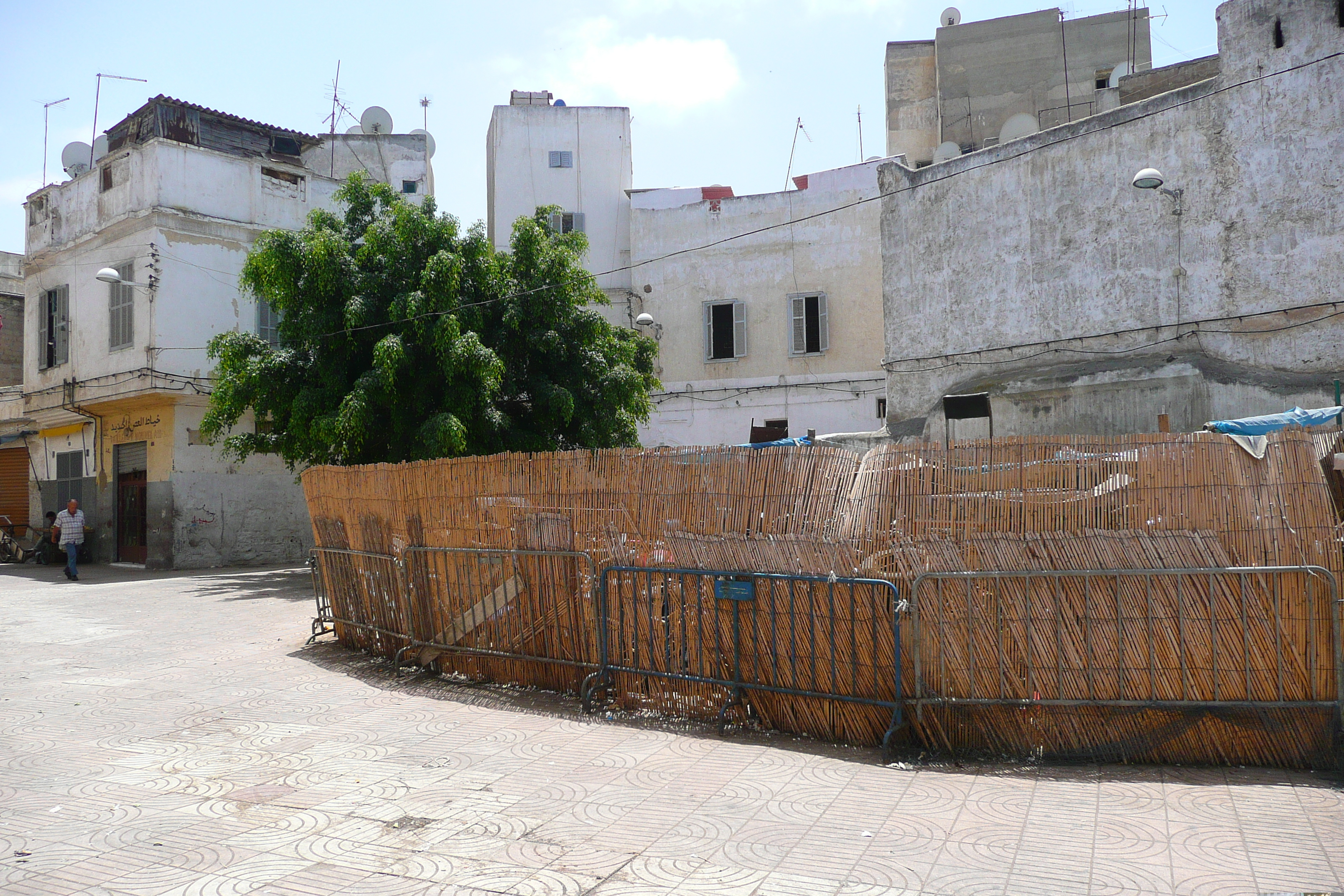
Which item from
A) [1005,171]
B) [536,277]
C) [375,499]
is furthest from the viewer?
[536,277]

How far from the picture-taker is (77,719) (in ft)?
24.9

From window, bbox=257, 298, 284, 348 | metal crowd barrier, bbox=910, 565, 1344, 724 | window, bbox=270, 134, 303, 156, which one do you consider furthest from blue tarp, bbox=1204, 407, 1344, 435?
window, bbox=270, 134, 303, 156

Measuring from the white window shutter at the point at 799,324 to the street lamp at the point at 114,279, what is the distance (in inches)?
618

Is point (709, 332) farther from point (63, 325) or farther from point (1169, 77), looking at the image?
point (63, 325)

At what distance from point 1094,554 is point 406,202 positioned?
1645 cm

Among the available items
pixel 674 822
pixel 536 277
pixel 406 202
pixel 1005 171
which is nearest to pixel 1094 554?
pixel 674 822

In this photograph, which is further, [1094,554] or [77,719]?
[77,719]

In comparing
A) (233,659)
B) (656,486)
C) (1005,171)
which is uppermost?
(1005,171)

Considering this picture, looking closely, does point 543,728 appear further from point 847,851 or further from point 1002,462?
point 1002,462

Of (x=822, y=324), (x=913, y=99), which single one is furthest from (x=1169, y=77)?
(x=913, y=99)

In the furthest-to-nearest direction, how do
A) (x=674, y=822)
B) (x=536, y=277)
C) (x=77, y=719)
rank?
(x=536, y=277)
(x=77, y=719)
(x=674, y=822)

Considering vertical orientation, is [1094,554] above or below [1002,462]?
below

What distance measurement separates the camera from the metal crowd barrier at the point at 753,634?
620cm

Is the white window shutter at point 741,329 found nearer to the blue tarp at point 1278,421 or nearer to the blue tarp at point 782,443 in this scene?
the blue tarp at point 782,443
